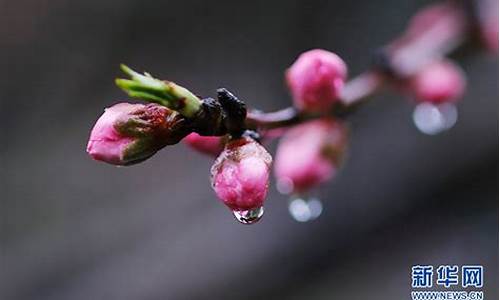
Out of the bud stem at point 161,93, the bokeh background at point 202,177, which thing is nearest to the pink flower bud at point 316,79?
the bud stem at point 161,93

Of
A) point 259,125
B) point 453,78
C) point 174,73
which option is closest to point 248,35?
point 174,73

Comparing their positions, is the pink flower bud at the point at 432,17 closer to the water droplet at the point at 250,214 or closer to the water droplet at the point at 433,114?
the water droplet at the point at 433,114

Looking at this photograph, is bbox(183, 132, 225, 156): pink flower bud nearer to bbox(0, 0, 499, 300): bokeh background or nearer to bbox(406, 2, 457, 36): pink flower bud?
bbox(406, 2, 457, 36): pink flower bud

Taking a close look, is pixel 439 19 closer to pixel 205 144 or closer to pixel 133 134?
pixel 205 144

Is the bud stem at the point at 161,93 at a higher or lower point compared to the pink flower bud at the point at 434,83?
lower

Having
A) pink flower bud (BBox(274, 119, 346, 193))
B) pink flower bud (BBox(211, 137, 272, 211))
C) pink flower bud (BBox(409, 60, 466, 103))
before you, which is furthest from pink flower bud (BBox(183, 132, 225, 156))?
pink flower bud (BBox(409, 60, 466, 103))

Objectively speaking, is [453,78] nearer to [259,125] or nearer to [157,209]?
[259,125]

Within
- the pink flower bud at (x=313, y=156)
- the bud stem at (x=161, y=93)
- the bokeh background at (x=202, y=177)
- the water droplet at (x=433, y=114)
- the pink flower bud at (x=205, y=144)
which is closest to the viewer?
the bud stem at (x=161, y=93)
